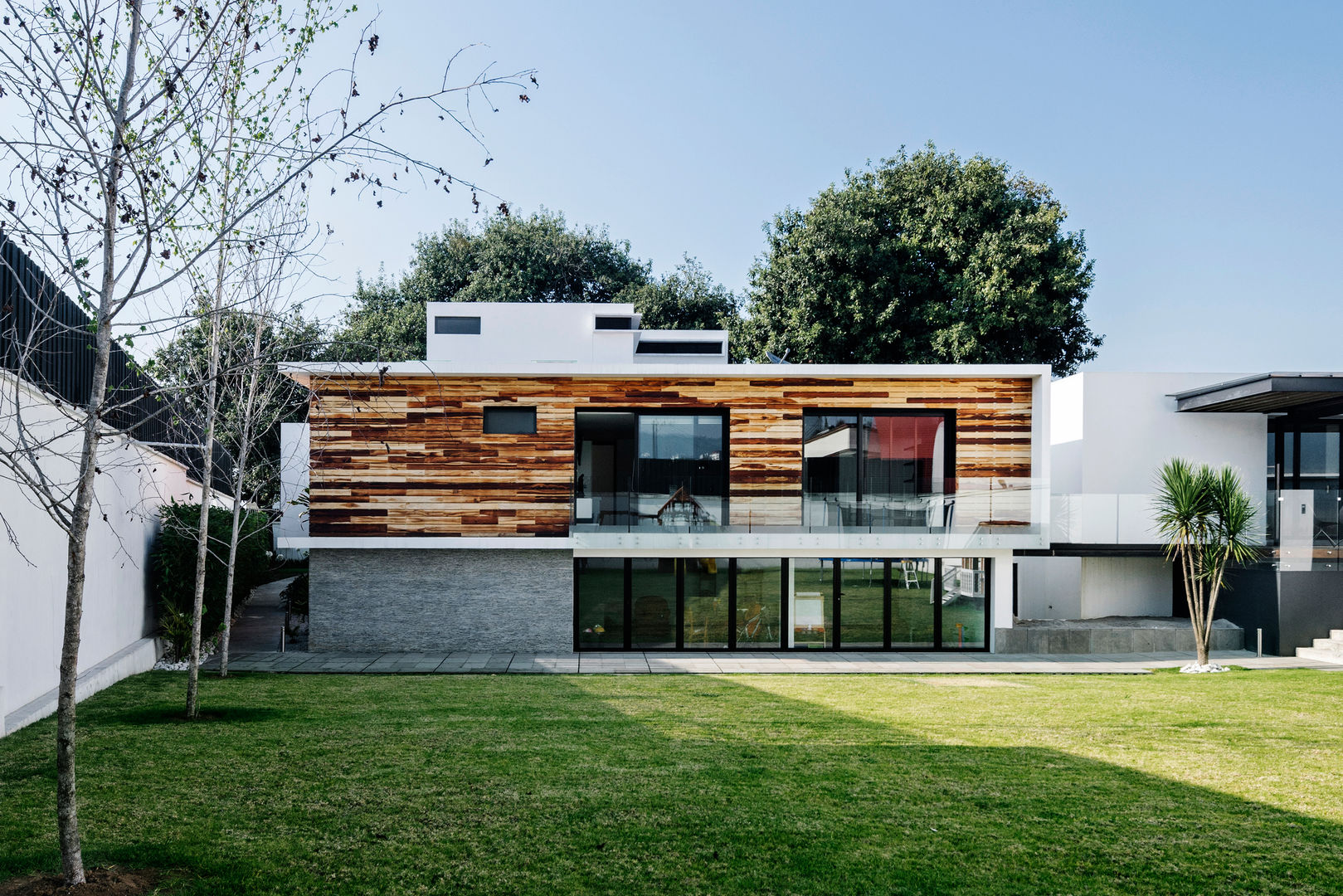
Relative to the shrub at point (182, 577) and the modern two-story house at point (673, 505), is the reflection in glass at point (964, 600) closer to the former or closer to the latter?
the modern two-story house at point (673, 505)

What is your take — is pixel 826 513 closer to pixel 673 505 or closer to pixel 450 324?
pixel 673 505

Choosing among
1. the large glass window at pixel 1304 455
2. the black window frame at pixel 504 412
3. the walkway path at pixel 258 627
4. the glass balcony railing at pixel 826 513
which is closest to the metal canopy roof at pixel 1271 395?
the large glass window at pixel 1304 455

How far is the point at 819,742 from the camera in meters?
7.81

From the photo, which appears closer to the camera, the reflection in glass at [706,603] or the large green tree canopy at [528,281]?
the reflection in glass at [706,603]

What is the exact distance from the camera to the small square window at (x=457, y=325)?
A: 2092 centimetres

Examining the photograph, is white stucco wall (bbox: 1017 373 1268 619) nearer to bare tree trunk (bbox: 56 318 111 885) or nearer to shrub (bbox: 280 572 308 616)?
shrub (bbox: 280 572 308 616)

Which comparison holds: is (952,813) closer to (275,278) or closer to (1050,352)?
(275,278)

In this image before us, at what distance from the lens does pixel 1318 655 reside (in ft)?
51.2

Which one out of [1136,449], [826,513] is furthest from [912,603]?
[1136,449]

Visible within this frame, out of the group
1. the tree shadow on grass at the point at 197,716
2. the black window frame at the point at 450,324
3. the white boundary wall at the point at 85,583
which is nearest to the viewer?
the white boundary wall at the point at 85,583

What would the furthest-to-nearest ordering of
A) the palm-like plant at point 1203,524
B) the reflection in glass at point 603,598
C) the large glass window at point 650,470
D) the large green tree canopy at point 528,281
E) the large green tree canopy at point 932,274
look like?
the large green tree canopy at point 528,281 → the large green tree canopy at point 932,274 → the reflection in glass at point 603,598 → the large glass window at point 650,470 → the palm-like plant at point 1203,524

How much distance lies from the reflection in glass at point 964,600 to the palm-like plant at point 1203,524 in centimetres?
318

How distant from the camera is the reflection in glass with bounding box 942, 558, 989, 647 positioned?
54.9 ft

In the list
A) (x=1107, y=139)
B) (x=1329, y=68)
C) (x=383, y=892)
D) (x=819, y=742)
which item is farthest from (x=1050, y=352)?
(x=383, y=892)
